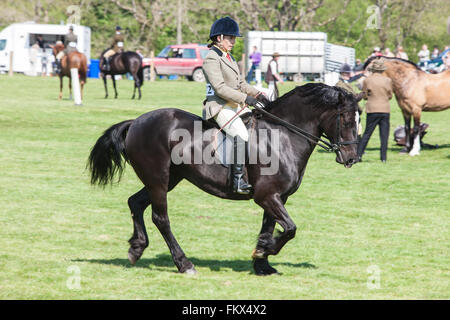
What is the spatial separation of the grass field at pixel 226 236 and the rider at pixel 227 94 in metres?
1.23

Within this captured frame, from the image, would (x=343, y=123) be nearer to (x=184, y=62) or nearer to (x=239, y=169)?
(x=239, y=169)

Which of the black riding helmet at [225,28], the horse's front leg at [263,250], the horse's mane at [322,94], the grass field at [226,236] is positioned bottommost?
the grass field at [226,236]

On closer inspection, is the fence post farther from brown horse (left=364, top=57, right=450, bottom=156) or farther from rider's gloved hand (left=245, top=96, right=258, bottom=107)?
rider's gloved hand (left=245, top=96, right=258, bottom=107)

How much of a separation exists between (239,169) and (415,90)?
12532 millimetres

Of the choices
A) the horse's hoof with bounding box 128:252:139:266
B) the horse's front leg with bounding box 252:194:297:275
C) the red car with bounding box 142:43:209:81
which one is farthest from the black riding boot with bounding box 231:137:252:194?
the red car with bounding box 142:43:209:81

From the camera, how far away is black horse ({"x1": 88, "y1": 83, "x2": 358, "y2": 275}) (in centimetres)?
797

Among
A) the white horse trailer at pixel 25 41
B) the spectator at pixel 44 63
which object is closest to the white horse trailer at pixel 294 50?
the white horse trailer at pixel 25 41

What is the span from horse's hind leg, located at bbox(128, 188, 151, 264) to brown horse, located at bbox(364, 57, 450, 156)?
1207cm

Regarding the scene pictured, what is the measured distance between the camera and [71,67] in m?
29.3

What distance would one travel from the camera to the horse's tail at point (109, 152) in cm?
873

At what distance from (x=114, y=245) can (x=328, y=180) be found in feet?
22.6

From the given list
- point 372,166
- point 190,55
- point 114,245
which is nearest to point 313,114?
point 114,245

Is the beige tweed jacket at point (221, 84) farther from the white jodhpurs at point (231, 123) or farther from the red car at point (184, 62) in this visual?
the red car at point (184, 62)
